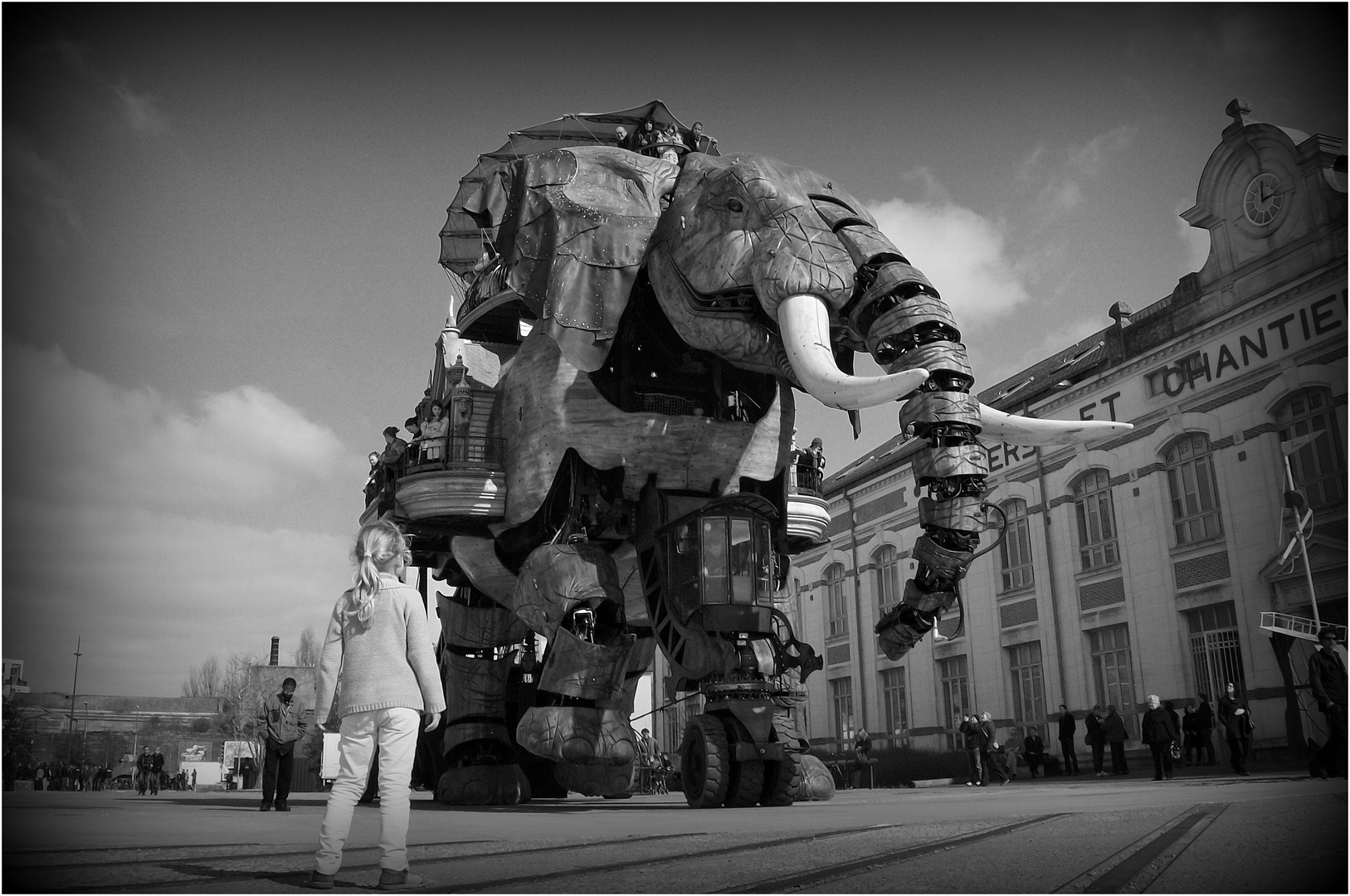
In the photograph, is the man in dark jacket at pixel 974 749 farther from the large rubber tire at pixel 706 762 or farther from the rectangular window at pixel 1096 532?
the large rubber tire at pixel 706 762

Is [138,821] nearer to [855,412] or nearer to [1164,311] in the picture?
[855,412]

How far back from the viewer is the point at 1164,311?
17.4 meters

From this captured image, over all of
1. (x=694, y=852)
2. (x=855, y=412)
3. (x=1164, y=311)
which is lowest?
(x=694, y=852)

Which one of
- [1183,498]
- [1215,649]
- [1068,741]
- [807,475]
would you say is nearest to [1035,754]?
[1068,741]

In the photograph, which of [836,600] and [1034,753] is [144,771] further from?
[1034,753]

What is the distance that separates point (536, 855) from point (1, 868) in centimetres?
170

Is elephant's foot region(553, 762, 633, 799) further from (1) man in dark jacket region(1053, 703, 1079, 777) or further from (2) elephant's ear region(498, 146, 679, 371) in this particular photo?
(1) man in dark jacket region(1053, 703, 1079, 777)

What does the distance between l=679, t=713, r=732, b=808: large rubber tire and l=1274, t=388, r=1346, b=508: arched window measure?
32.2 ft

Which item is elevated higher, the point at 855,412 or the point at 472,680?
the point at 855,412

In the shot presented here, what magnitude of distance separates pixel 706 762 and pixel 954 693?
16.8 meters

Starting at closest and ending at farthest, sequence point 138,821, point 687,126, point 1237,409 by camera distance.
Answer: point 138,821, point 687,126, point 1237,409

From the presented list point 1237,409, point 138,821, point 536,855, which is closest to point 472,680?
point 138,821

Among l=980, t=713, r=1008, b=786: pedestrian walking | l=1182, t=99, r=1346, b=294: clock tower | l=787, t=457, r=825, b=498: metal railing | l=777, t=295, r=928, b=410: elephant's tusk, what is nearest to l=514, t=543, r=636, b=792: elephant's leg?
l=777, t=295, r=928, b=410: elephant's tusk

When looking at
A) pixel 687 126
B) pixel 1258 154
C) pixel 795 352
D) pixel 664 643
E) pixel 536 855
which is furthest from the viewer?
pixel 1258 154
